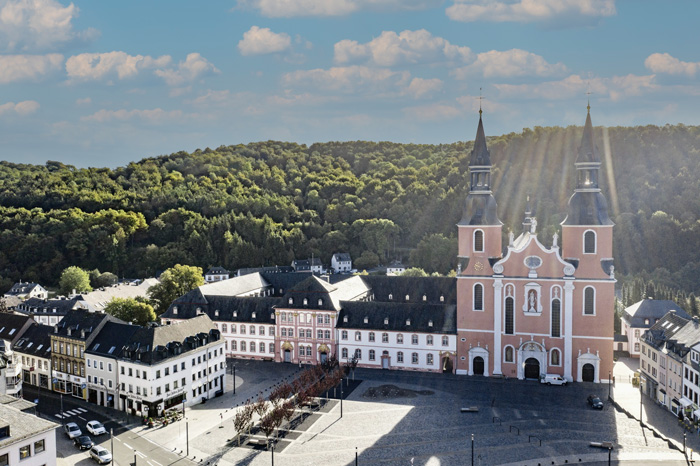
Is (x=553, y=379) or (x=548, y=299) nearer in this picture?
(x=553, y=379)

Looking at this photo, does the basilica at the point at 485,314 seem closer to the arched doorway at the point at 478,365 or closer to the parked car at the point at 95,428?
the arched doorway at the point at 478,365

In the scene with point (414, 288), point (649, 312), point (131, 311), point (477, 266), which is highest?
point (477, 266)

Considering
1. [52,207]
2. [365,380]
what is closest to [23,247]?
[52,207]

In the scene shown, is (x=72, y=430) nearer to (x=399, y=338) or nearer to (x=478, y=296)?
(x=399, y=338)

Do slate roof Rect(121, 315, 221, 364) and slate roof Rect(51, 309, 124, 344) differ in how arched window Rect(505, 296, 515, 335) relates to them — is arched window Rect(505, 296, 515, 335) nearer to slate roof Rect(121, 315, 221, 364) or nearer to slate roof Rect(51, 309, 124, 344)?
slate roof Rect(121, 315, 221, 364)

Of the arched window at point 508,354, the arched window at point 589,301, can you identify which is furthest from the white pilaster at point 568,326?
the arched window at point 508,354

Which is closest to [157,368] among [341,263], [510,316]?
[510,316]
